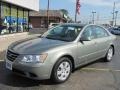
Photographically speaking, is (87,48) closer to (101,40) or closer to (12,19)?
(101,40)

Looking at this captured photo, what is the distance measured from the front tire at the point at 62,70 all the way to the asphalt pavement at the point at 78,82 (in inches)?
5.5

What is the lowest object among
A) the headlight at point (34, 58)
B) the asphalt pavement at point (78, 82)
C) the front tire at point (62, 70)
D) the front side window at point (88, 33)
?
the asphalt pavement at point (78, 82)

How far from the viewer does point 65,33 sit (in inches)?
275

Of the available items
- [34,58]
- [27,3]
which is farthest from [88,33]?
[27,3]

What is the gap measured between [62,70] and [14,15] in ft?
47.1

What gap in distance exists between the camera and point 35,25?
50.8 meters

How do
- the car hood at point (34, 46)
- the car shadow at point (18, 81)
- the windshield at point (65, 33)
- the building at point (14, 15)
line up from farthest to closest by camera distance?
the building at point (14, 15) < the windshield at point (65, 33) < the car shadow at point (18, 81) < the car hood at point (34, 46)

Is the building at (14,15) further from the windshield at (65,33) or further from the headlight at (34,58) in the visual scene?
the headlight at (34,58)

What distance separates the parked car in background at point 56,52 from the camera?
5.41 meters

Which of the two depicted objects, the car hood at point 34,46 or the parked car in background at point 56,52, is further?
the car hood at point 34,46

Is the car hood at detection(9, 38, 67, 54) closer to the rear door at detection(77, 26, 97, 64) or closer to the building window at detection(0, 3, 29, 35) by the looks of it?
the rear door at detection(77, 26, 97, 64)

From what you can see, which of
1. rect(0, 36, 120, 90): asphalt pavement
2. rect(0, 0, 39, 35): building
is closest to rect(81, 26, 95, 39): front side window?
rect(0, 36, 120, 90): asphalt pavement

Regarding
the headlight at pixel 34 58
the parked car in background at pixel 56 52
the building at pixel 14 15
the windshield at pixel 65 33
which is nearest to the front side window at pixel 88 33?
the parked car in background at pixel 56 52

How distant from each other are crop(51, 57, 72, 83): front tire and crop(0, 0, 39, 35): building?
1117 cm
